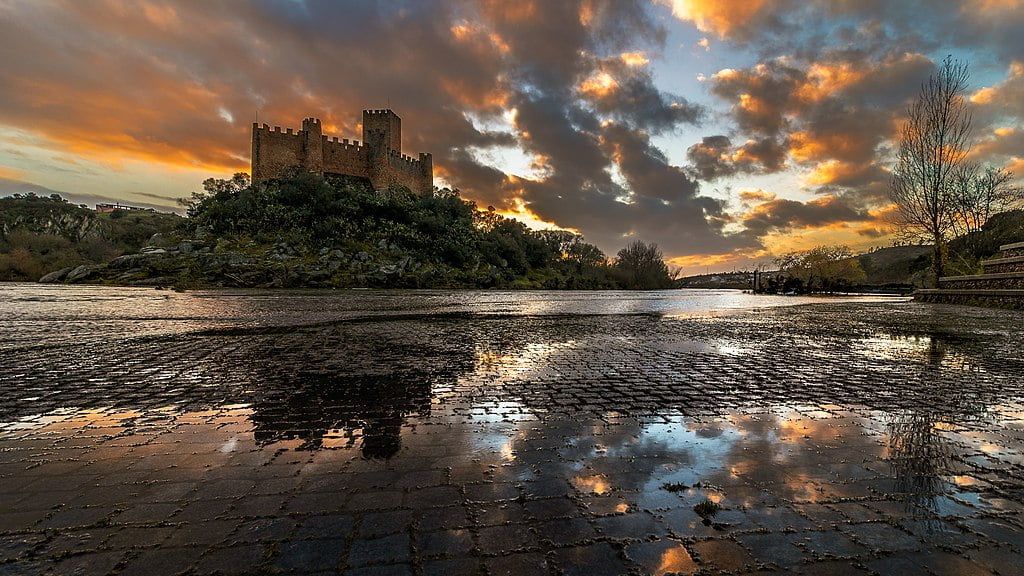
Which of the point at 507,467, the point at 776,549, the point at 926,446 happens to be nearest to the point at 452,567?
the point at 507,467

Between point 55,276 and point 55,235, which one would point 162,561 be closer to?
point 55,276

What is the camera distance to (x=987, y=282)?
→ 2017 cm

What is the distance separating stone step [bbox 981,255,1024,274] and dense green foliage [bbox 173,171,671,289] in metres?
43.4

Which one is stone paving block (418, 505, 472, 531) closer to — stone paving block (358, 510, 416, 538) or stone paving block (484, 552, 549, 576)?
stone paving block (358, 510, 416, 538)

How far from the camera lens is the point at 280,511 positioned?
2.20 metres

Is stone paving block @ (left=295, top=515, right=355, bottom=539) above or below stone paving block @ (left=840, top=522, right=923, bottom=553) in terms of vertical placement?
below

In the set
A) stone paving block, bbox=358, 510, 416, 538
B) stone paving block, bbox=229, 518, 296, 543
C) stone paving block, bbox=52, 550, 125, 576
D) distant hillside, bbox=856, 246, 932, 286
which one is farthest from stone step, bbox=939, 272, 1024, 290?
distant hillside, bbox=856, 246, 932, 286

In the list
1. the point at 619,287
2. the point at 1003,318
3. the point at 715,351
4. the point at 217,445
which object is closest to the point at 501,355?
the point at 715,351

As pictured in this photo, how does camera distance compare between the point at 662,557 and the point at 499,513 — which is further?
the point at 499,513

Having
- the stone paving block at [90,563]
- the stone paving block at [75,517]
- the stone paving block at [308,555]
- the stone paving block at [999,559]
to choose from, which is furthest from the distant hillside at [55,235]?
the stone paving block at [999,559]

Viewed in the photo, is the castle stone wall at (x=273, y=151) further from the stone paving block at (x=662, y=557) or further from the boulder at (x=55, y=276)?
Result: the stone paving block at (x=662, y=557)

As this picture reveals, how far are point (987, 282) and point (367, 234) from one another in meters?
55.1

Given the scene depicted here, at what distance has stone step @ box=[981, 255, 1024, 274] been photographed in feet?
60.9

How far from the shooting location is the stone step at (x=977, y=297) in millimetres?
18156
